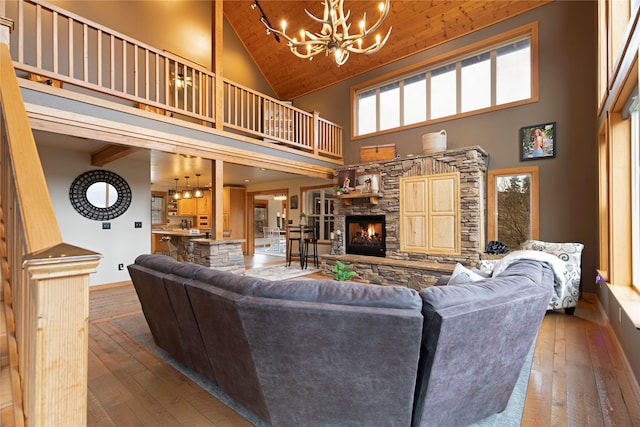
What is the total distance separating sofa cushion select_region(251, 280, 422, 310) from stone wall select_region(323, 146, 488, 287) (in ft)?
12.6

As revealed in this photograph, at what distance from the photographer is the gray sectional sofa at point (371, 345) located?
54.6 inches

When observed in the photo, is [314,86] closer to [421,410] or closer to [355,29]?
[355,29]

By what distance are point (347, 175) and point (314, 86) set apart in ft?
9.58

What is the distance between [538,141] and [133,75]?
7296 millimetres

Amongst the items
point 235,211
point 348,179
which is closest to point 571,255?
point 348,179

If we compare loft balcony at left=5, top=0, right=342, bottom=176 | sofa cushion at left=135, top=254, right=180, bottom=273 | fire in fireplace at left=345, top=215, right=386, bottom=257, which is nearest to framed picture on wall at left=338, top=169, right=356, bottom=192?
loft balcony at left=5, top=0, right=342, bottom=176

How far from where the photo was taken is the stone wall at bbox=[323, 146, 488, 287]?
505 centimetres

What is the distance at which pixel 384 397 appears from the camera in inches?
58.3

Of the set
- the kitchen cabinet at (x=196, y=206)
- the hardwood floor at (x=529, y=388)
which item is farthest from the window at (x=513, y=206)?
the kitchen cabinet at (x=196, y=206)

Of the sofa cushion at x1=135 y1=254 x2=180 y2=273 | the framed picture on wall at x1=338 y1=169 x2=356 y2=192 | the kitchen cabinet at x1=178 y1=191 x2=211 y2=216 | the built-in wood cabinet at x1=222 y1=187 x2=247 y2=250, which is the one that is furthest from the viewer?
the kitchen cabinet at x1=178 y1=191 x2=211 y2=216

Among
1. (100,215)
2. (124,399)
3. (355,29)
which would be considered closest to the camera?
(124,399)

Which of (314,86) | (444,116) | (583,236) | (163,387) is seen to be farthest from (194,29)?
(583,236)

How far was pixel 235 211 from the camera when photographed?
945cm

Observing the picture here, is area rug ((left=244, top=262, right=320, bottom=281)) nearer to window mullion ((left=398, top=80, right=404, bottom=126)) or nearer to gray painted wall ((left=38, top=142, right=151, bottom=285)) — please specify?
gray painted wall ((left=38, top=142, right=151, bottom=285))
